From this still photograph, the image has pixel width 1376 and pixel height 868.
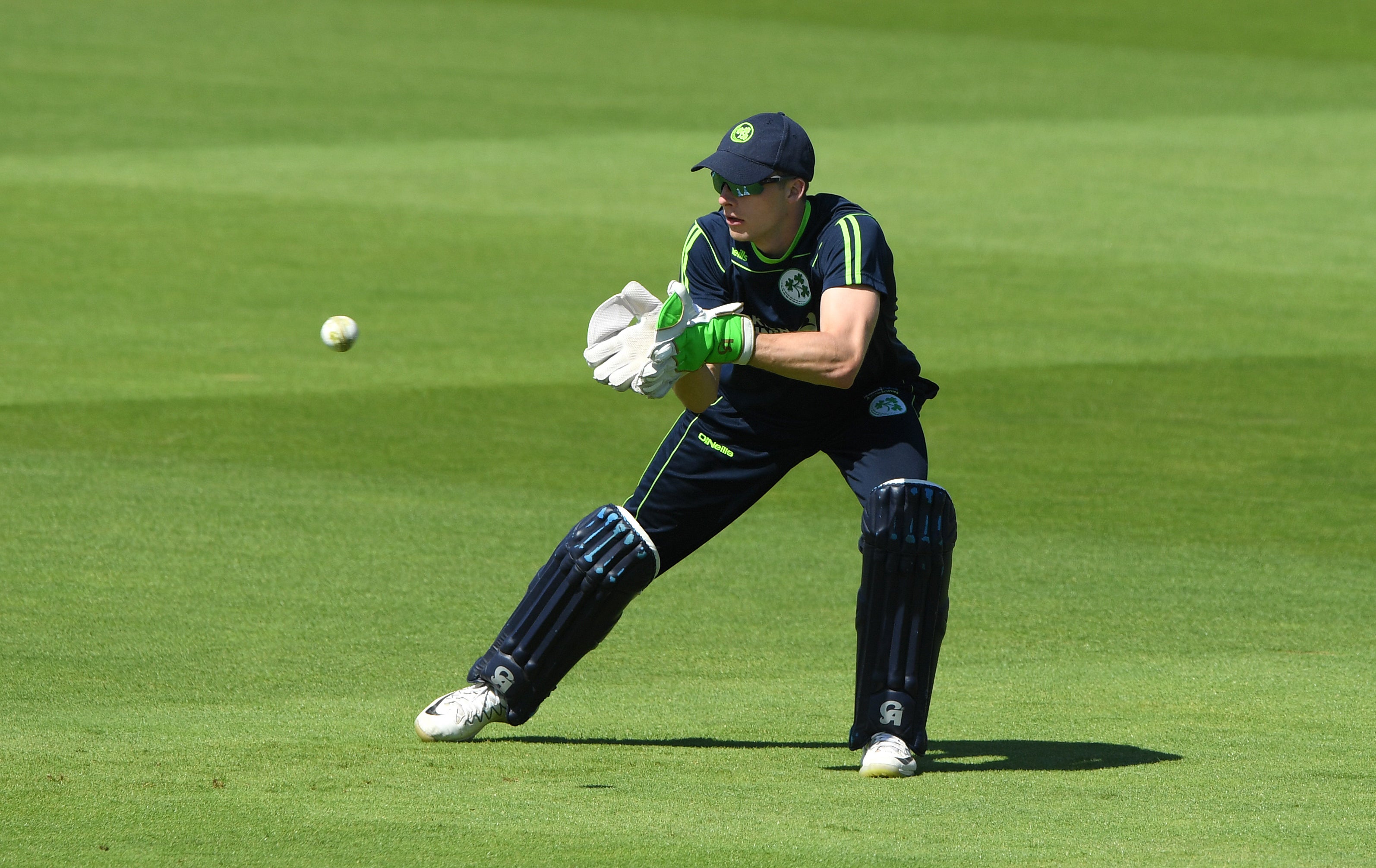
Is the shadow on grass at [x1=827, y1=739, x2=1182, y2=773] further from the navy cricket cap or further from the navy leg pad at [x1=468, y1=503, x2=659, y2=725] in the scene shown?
the navy cricket cap

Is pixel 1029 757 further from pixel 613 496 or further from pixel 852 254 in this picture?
pixel 613 496

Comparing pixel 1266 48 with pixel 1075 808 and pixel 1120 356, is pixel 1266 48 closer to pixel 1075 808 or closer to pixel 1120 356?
pixel 1120 356

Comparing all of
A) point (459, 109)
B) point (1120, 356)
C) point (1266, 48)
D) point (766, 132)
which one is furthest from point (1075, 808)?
point (1266, 48)

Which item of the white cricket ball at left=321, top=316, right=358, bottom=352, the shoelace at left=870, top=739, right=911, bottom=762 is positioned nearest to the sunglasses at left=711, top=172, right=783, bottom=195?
the shoelace at left=870, top=739, right=911, bottom=762

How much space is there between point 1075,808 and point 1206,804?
0.36 m

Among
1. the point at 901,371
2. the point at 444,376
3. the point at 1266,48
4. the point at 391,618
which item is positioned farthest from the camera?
the point at 1266,48

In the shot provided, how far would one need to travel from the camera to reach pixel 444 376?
1426 centimetres

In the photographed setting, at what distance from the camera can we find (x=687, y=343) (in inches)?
235

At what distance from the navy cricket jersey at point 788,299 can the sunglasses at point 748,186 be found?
20 centimetres

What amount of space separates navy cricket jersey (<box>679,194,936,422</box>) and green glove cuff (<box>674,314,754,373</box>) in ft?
1.51

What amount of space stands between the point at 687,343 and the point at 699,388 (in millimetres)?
713

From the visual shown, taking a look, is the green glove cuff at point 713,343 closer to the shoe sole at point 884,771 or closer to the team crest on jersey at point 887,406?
the team crest on jersey at point 887,406

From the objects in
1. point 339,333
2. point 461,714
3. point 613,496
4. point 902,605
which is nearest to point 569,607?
point 461,714

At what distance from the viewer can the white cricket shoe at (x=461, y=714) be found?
21.4 feet
